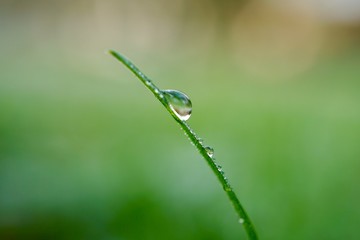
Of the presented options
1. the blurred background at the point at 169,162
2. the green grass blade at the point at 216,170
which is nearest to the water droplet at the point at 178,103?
the green grass blade at the point at 216,170

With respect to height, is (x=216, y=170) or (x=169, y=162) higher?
(x=169, y=162)

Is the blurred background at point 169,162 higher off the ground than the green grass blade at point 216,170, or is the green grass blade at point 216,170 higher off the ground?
the blurred background at point 169,162

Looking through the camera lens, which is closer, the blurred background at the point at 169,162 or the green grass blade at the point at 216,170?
the green grass blade at the point at 216,170

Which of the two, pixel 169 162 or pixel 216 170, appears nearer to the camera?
pixel 216 170

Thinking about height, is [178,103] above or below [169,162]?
below

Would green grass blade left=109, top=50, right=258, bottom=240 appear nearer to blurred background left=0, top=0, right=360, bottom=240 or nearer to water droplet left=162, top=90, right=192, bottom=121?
water droplet left=162, top=90, right=192, bottom=121

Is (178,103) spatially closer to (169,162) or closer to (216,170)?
Answer: (216,170)

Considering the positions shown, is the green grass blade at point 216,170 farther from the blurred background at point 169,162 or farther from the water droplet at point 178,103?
the blurred background at point 169,162

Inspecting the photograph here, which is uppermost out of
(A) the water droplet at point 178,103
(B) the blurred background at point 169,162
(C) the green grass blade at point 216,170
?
(B) the blurred background at point 169,162

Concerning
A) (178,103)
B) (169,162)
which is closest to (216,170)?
(178,103)
